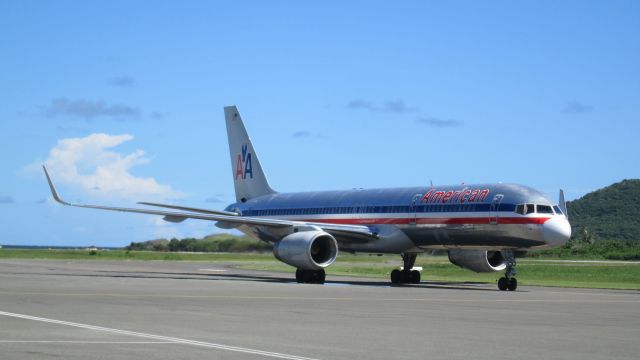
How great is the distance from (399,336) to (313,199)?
29.9 meters

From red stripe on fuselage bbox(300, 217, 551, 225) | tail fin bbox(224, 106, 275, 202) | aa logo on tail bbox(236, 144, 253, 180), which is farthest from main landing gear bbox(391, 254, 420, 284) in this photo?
aa logo on tail bbox(236, 144, 253, 180)

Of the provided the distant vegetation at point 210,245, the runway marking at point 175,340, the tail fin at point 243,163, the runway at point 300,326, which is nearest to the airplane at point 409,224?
the tail fin at point 243,163

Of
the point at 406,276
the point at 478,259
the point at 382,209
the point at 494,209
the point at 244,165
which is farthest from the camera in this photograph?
the point at 244,165

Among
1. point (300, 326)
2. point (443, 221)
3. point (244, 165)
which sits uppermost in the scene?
point (244, 165)

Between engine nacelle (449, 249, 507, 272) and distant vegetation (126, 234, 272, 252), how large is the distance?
21133 mm

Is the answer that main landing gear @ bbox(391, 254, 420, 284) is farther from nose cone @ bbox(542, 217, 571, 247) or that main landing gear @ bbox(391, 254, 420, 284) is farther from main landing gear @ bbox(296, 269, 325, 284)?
nose cone @ bbox(542, 217, 571, 247)

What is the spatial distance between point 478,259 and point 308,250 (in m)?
6.81

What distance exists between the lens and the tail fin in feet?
161

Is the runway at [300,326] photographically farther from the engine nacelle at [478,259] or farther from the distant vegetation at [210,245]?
the distant vegetation at [210,245]

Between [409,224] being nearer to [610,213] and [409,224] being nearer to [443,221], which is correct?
[443,221]

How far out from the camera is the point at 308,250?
3666 centimetres

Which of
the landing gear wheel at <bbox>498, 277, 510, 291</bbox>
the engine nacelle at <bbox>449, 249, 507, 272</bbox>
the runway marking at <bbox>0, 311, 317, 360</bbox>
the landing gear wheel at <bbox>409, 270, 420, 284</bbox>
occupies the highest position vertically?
the engine nacelle at <bbox>449, 249, 507, 272</bbox>

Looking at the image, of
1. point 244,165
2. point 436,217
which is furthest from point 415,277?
point 244,165

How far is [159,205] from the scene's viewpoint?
42531 millimetres
